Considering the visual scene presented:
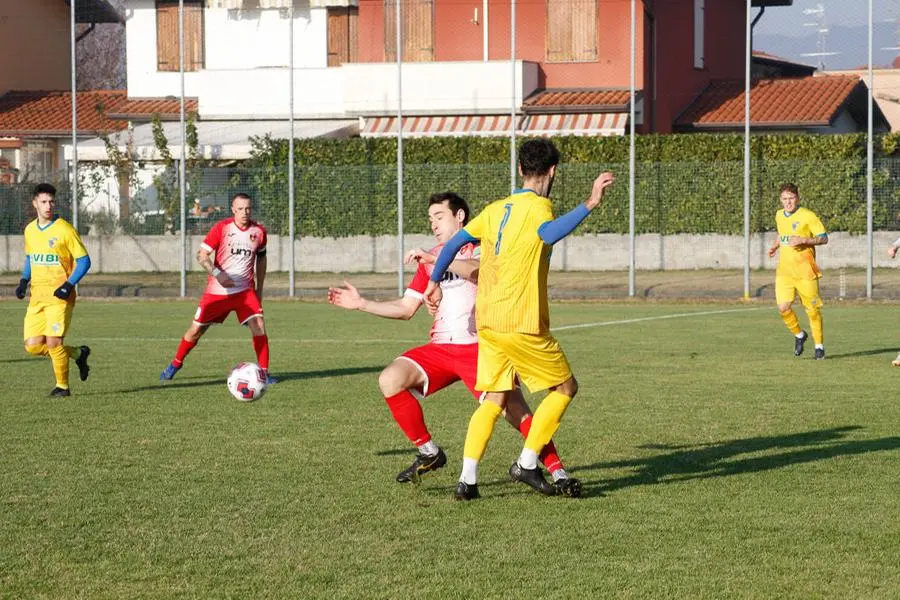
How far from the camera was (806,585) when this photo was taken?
6.36m

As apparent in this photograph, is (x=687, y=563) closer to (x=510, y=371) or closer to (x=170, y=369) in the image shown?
(x=510, y=371)

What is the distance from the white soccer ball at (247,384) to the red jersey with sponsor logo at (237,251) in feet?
13.8

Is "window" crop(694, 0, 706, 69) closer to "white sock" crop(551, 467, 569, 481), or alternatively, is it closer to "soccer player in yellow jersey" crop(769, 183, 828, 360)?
Result: "soccer player in yellow jersey" crop(769, 183, 828, 360)

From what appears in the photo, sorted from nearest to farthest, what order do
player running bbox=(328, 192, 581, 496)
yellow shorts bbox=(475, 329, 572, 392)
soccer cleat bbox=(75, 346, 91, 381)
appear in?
yellow shorts bbox=(475, 329, 572, 392), player running bbox=(328, 192, 581, 496), soccer cleat bbox=(75, 346, 91, 381)

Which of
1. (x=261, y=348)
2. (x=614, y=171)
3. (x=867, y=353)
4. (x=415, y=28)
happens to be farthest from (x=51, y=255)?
Answer: (x=415, y=28)

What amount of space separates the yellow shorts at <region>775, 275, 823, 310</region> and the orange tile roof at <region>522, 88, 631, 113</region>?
765 inches

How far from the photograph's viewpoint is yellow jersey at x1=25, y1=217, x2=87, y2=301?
1398cm

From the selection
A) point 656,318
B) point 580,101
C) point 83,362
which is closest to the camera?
point 83,362

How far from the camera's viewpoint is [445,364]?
9000 millimetres

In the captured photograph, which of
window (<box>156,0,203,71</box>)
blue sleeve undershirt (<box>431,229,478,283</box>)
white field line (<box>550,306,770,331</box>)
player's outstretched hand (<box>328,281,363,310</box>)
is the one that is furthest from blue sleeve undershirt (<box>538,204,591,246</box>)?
window (<box>156,0,203,71</box>)

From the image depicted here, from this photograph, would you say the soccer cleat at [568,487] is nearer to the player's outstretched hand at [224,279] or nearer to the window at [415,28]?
the player's outstretched hand at [224,279]

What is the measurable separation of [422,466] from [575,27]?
3121 centimetres

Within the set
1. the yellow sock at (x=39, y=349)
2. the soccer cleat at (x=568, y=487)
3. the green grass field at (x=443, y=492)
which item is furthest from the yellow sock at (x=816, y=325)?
the soccer cleat at (x=568, y=487)

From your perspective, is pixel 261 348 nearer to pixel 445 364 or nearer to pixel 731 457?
pixel 445 364
